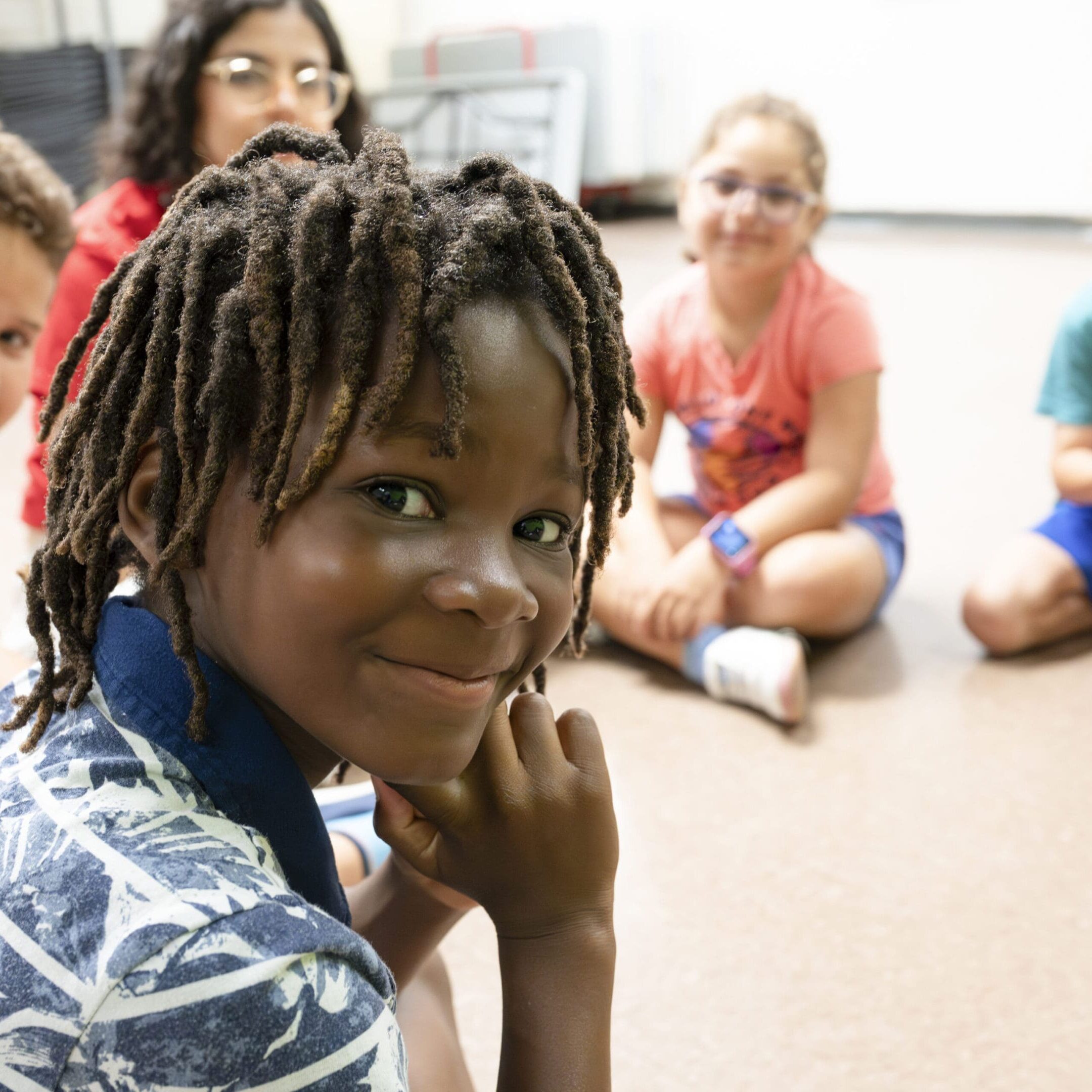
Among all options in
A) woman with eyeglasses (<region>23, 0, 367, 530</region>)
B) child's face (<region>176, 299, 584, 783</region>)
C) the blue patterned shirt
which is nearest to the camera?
the blue patterned shirt

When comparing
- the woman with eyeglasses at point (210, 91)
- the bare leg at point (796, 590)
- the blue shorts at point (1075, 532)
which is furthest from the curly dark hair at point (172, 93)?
the blue shorts at point (1075, 532)

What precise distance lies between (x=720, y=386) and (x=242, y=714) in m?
1.50

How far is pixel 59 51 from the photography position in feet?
16.7

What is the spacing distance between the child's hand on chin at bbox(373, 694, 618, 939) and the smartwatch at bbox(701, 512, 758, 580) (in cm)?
116

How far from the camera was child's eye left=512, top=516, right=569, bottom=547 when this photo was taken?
2.31 feet

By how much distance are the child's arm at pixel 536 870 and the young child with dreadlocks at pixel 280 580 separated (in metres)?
0.01

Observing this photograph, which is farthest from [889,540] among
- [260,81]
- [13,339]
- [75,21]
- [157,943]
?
[75,21]

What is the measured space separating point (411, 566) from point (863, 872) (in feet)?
3.28

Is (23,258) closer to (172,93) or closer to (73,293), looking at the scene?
(73,293)

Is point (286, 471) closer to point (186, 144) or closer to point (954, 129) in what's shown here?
point (186, 144)

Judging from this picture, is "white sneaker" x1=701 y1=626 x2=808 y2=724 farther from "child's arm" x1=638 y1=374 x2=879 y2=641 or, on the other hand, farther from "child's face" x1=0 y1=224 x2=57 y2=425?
"child's face" x1=0 y1=224 x2=57 y2=425

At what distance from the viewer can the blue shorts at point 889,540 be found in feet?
6.88

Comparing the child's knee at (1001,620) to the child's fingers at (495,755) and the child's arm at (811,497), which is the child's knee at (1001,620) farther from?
the child's fingers at (495,755)

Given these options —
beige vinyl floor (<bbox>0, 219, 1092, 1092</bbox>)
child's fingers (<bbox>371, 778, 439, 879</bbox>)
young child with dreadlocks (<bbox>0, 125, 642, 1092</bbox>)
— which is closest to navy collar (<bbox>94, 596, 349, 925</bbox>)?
young child with dreadlocks (<bbox>0, 125, 642, 1092</bbox>)
